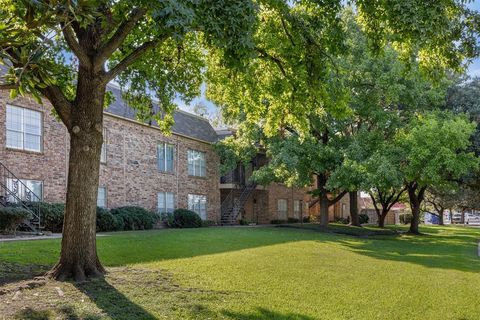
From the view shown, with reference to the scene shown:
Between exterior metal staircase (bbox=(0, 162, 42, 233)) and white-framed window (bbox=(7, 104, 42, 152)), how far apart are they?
A: 129cm

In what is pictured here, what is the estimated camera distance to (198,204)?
30969mm

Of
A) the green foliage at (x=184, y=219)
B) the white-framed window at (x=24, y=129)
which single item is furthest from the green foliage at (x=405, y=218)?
the white-framed window at (x=24, y=129)

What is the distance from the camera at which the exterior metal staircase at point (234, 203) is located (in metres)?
33.5

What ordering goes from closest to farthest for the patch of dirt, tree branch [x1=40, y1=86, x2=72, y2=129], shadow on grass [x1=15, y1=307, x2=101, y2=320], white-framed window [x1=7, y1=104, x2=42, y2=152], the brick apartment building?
shadow on grass [x1=15, y1=307, x2=101, y2=320]
the patch of dirt
tree branch [x1=40, y1=86, x2=72, y2=129]
white-framed window [x1=7, y1=104, x2=42, y2=152]
the brick apartment building

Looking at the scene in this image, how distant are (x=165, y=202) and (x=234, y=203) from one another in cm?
795

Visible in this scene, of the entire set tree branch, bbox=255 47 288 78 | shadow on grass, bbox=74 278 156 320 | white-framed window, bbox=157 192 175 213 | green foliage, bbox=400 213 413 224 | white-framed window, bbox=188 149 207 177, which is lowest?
green foliage, bbox=400 213 413 224

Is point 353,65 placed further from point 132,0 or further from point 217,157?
point 132,0

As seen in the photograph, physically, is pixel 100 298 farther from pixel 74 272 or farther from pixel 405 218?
pixel 405 218

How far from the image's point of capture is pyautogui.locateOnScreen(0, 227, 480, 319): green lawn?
6664 millimetres

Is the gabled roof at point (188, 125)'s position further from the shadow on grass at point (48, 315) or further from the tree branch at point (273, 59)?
the shadow on grass at point (48, 315)

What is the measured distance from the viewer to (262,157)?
3797 centimetres

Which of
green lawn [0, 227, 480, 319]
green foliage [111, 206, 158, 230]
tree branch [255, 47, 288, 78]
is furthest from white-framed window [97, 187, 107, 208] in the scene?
tree branch [255, 47, 288, 78]

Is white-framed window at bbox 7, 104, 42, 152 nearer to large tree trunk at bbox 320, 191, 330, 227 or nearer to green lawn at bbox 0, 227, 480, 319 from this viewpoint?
green lawn at bbox 0, 227, 480, 319

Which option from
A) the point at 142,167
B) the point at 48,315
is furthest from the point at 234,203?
the point at 48,315
